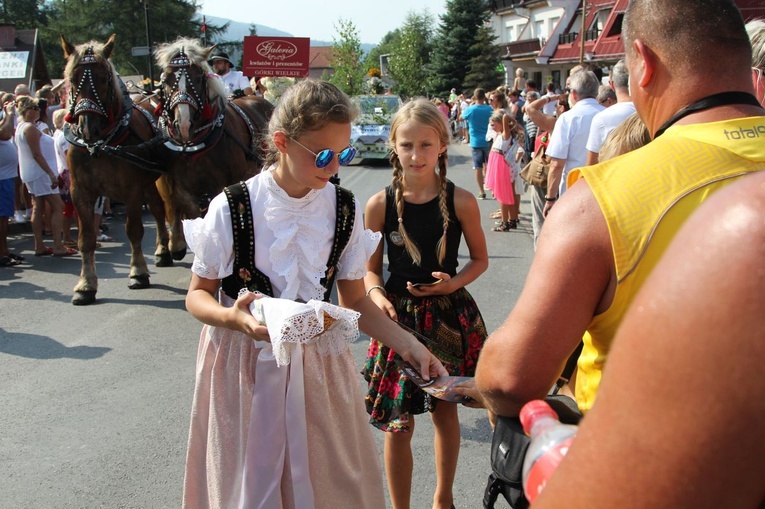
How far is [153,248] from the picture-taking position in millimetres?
9820

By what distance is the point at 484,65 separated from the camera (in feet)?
153

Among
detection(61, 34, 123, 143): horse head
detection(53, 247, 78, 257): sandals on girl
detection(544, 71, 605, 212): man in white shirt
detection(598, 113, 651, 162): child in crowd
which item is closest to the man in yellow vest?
detection(598, 113, 651, 162): child in crowd

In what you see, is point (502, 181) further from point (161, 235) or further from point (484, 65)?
point (484, 65)

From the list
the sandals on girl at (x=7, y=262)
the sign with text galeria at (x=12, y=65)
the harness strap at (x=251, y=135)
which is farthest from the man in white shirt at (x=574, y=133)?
the sign with text galeria at (x=12, y=65)

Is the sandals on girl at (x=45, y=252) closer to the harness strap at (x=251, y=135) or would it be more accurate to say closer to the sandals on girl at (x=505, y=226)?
the harness strap at (x=251, y=135)

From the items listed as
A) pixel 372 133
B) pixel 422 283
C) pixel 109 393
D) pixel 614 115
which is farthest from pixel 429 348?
pixel 372 133

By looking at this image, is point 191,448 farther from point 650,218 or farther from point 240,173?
point 240,173

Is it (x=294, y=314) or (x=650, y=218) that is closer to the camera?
(x=650, y=218)

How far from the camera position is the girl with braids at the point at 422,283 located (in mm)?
3125

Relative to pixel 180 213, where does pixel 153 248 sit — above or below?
below

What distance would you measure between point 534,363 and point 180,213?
289 inches

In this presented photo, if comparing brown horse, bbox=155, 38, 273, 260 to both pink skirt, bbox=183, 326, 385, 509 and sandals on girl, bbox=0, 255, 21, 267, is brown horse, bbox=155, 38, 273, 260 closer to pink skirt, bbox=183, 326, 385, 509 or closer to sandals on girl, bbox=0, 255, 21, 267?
sandals on girl, bbox=0, 255, 21, 267

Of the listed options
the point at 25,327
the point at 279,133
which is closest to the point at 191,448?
the point at 279,133

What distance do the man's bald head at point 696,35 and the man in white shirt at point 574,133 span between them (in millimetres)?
5243
